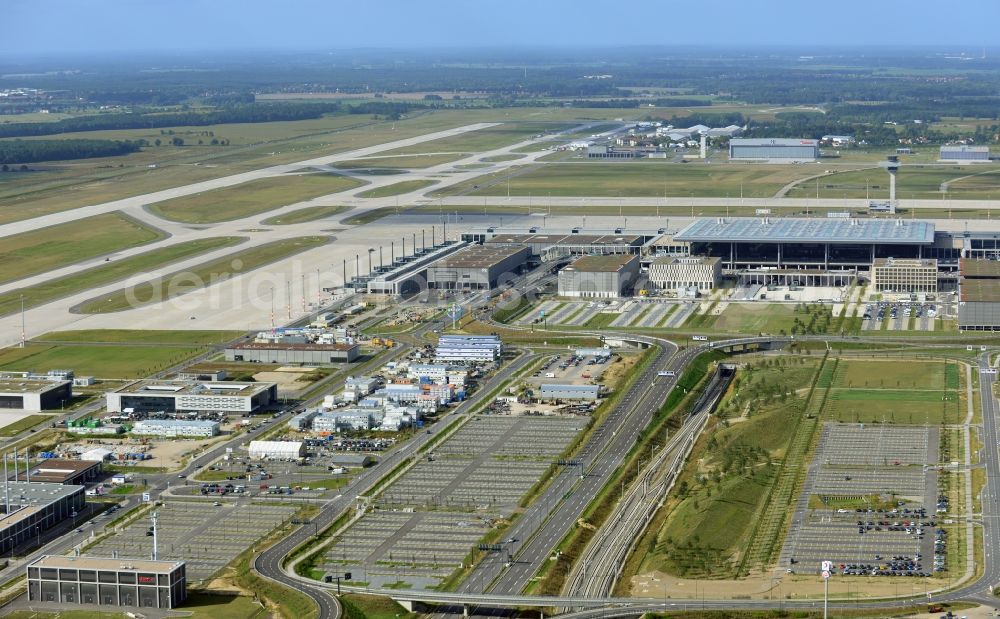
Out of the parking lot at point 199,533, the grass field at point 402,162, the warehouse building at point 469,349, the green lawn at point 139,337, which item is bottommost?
the parking lot at point 199,533

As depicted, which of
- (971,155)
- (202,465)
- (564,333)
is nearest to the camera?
(202,465)

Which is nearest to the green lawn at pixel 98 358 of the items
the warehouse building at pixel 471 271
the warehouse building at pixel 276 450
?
the warehouse building at pixel 276 450

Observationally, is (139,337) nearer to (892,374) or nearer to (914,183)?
(892,374)

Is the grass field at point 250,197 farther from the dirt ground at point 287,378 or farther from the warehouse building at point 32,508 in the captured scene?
the warehouse building at point 32,508

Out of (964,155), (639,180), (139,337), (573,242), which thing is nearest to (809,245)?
(573,242)

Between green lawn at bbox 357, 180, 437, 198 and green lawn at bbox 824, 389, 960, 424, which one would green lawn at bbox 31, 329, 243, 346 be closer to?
green lawn at bbox 824, 389, 960, 424

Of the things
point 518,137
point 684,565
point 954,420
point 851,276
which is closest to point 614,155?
point 518,137

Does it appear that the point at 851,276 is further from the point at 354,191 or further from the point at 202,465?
the point at 354,191
